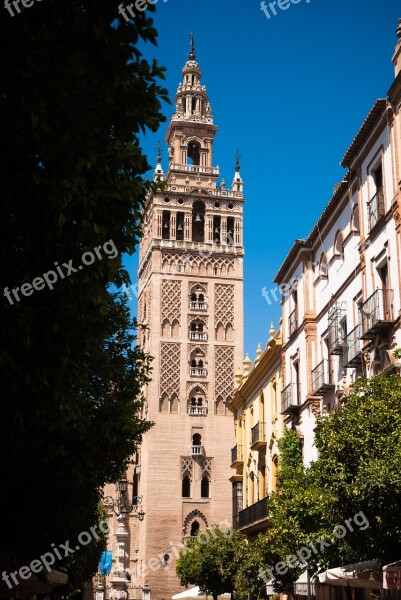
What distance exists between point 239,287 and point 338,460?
5231 cm

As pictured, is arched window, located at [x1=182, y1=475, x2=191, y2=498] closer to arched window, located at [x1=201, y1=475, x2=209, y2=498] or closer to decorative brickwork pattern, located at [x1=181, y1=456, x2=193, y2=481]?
decorative brickwork pattern, located at [x1=181, y1=456, x2=193, y2=481]

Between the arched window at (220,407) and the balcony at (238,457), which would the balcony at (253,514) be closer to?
the balcony at (238,457)

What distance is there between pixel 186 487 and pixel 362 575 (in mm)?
46813

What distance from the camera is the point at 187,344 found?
2584 inches

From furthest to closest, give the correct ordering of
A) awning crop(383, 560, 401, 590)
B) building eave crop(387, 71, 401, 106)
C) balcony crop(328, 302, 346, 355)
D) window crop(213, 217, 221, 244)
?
window crop(213, 217, 221, 244)
balcony crop(328, 302, 346, 355)
building eave crop(387, 71, 401, 106)
awning crop(383, 560, 401, 590)

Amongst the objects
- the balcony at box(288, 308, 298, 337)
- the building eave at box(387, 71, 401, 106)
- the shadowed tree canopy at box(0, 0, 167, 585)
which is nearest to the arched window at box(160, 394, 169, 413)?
the balcony at box(288, 308, 298, 337)

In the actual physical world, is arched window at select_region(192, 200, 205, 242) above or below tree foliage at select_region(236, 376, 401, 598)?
above

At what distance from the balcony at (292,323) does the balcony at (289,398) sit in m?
1.88

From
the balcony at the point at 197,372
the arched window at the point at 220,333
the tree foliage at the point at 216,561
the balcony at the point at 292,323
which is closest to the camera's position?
the balcony at the point at 292,323

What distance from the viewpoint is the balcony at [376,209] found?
73.4 feet

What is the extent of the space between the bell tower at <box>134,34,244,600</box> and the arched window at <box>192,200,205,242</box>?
8 cm

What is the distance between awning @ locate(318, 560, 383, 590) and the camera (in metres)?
16.4

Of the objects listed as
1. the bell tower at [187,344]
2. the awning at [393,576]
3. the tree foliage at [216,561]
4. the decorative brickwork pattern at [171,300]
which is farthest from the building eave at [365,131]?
the decorative brickwork pattern at [171,300]

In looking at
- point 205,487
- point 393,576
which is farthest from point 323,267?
point 205,487
